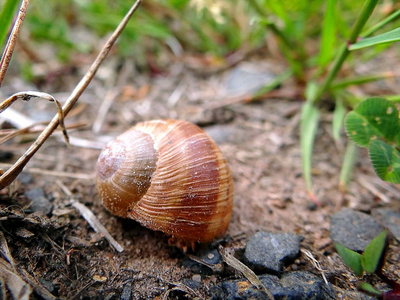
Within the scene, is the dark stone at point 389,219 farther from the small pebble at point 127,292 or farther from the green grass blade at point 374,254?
the small pebble at point 127,292

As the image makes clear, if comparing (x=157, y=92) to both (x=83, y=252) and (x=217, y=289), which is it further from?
(x=217, y=289)

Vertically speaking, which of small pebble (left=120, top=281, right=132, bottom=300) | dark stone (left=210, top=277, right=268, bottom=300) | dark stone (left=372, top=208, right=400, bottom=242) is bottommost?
small pebble (left=120, top=281, right=132, bottom=300)

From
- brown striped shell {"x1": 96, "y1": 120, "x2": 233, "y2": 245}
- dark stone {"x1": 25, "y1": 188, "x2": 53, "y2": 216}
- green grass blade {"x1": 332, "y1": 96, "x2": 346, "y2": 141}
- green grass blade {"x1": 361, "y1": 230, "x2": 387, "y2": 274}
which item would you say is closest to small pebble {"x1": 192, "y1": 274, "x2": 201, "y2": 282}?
brown striped shell {"x1": 96, "y1": 120, "x2": 233, "y2": 245}

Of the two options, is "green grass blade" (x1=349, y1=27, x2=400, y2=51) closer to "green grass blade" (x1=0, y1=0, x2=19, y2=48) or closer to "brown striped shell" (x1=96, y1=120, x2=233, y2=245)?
"brown striped shell" (x1=96, y1=120, x2=233, y2=245)

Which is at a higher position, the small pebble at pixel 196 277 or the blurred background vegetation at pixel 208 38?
the blurred background vegetation at pixel 208 38

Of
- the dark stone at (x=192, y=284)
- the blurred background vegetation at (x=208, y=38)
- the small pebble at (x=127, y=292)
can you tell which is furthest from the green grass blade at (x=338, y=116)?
the small pebble at (x=127, y=292)

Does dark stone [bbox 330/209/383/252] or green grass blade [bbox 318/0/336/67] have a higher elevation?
green grass blade [bbox 318/0/336/67]
